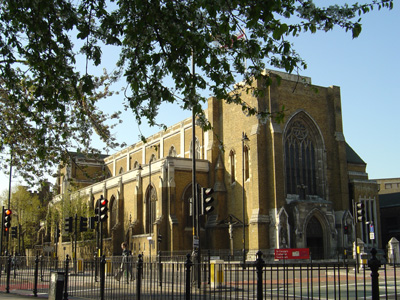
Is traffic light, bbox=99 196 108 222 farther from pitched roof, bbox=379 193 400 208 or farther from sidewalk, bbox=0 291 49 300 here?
pitched roof, bbox=379 193 400 208

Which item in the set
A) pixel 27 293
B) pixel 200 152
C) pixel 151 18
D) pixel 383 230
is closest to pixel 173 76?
pixel 151 18

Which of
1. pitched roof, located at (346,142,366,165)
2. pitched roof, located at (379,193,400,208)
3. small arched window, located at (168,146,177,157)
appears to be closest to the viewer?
pitched roof, located at (346,142,366,165)

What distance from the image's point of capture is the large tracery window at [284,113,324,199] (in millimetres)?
Answer: 41188

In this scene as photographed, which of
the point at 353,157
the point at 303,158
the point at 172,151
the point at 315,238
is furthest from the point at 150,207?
the point at 353,157

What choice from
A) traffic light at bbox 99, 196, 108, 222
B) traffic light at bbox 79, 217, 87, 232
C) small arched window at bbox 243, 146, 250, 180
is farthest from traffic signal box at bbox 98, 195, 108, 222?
small arched window at bbox 243, 146, 250, 180

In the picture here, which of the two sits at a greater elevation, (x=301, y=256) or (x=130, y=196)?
(x=130, y=196)

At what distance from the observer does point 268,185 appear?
39.2 meters

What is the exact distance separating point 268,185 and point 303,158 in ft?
16.4

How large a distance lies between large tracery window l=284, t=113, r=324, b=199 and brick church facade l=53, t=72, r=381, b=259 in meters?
0.08

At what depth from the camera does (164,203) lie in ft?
137

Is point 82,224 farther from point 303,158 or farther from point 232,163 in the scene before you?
point 303,158

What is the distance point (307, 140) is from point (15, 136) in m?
31.5

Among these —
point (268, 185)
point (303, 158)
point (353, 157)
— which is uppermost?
point (353, 157)

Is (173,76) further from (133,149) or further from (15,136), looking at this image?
(133,149)
